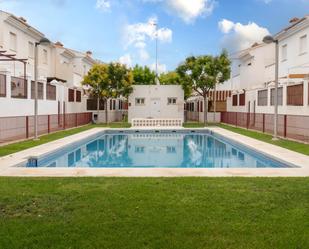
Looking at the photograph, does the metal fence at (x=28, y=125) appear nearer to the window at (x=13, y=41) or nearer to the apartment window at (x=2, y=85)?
the apartment window at (x=2, y=85)

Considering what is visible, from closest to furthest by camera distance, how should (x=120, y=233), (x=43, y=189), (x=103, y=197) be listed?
(x=120, y=233)
(x=103, y=197)
(x=43, y=189)

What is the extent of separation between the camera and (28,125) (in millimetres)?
19281

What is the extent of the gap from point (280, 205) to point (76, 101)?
91.6 feet

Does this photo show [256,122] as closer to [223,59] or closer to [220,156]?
[223,59]

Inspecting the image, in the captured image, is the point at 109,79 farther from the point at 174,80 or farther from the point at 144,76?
the point at 144,76

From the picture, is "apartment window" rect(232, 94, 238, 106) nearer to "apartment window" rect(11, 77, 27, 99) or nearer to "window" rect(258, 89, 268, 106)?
A: "window" rect(258, 89, 268, 106)

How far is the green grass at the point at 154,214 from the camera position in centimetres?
491

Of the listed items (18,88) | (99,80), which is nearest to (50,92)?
(18,88)

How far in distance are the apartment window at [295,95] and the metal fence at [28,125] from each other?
42.1 feet

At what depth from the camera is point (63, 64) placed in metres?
35.1

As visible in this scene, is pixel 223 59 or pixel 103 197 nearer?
pixel 103 197

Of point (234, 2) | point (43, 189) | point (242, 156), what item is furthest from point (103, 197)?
point (234, 2)

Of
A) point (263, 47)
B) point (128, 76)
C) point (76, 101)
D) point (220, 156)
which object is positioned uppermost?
point (263, 47)

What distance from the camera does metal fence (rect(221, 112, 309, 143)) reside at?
682 inches
